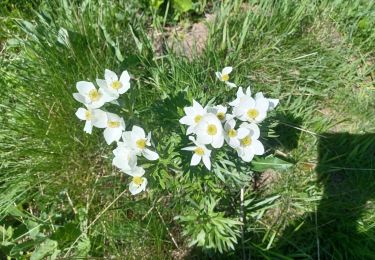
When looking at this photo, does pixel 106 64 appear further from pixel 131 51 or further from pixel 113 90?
pixel 113 90

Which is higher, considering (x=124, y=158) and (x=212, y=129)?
(x=212, y=129)

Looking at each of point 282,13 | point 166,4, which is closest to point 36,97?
point 166,4

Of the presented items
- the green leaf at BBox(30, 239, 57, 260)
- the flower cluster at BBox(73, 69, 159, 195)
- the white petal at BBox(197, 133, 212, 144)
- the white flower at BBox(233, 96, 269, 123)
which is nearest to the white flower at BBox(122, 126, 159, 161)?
the flower cluster at BBox(73, 69, 159, 195)

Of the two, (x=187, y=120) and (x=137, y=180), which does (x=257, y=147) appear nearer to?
(x=187, y=120)

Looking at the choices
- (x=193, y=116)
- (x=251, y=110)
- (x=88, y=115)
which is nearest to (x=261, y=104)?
(x=251, y=110)

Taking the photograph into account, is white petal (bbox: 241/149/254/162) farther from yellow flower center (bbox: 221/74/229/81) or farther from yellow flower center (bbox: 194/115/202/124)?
yellow flower center (bbox: 221/74/229/81)

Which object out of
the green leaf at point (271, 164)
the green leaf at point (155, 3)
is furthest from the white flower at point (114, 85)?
the green leaf at point (155, 3)

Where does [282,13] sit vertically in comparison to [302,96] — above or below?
above
